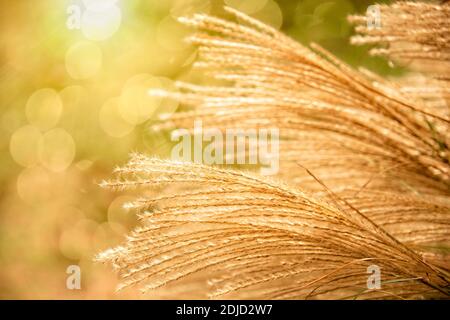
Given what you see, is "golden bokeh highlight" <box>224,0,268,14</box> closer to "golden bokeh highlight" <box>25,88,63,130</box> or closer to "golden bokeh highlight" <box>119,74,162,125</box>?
"golden bokeh highlight" <box>119,74,162,125</box>

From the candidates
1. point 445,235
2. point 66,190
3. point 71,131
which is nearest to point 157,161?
point 445,235

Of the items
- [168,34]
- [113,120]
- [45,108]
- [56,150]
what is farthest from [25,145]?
[168,34]

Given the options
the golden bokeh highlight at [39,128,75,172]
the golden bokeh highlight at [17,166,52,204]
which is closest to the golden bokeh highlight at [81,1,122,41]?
the golden bokeh highlight at [39,128,75,172]

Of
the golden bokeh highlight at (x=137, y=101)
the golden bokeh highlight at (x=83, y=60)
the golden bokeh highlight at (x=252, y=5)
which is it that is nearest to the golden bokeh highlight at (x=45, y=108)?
the golden bokeh highlight at (x=83, y=60)

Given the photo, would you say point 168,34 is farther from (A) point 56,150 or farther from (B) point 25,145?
A: (B) point 25,145

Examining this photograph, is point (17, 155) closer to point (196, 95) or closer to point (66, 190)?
point (66, 190)

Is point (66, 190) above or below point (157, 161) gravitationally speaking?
above
